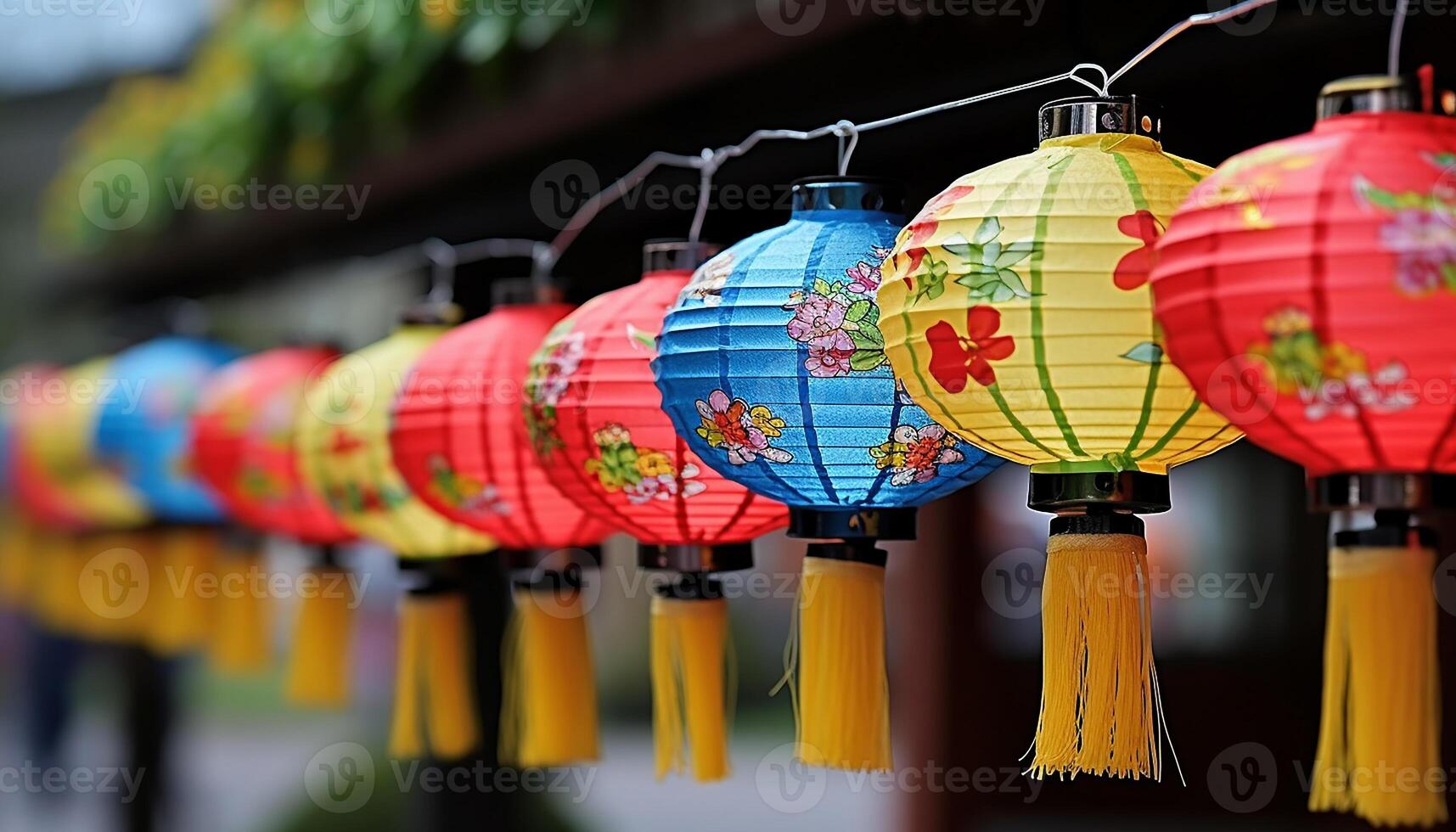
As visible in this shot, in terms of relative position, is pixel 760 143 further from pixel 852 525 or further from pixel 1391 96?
pixel 1391 96

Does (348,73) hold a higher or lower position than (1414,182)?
higher

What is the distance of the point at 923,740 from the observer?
9.61 feet

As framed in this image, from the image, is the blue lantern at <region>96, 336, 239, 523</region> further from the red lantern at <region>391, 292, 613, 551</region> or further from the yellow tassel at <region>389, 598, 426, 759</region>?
the red lantern at <region>391, 292, 613, 551</region>

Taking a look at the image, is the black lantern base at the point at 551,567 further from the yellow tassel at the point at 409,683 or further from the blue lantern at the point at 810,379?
the blue lantern at the point at 810,379

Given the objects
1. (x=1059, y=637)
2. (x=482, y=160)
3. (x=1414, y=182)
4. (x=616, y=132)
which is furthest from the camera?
(x=482, y=160)

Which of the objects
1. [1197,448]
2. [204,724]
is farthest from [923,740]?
[204,724]

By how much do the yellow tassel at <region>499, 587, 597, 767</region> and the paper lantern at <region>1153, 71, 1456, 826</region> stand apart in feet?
3.24

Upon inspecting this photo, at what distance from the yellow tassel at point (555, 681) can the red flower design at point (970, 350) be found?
82 cm

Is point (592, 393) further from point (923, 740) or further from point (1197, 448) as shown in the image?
point (923, 740)

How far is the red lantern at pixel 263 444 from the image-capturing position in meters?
2.49

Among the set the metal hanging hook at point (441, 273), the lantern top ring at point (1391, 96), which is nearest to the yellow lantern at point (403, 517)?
the metal hanging hook at point (441, 273)

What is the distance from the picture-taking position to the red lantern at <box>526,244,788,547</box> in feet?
5.16

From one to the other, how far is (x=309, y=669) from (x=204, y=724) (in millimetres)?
5750

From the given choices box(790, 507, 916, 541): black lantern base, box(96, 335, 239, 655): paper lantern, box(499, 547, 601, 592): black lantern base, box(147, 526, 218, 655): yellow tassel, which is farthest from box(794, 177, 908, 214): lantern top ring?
box(147, 526, 218, 655): yellow tassel
